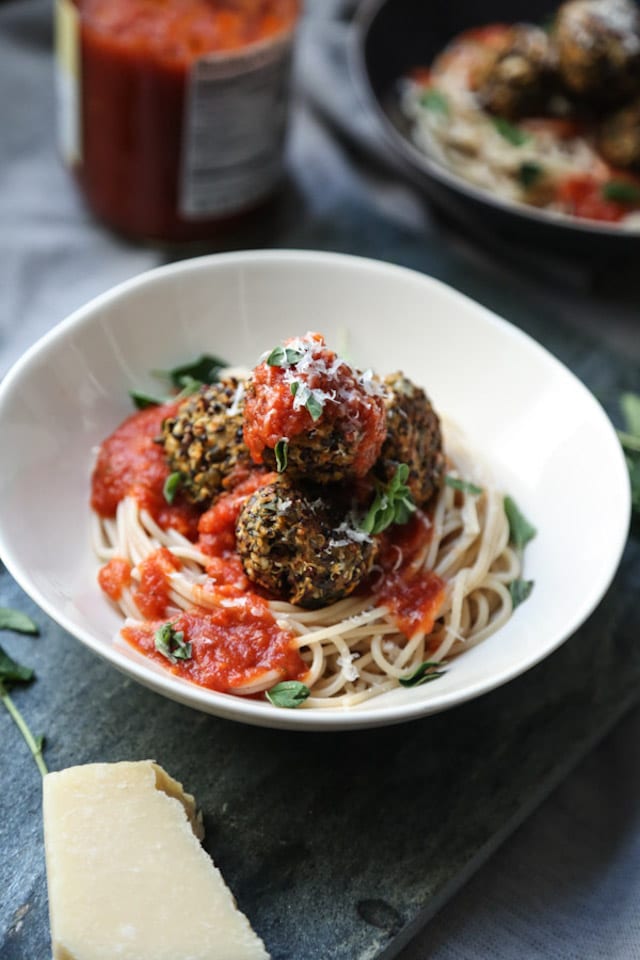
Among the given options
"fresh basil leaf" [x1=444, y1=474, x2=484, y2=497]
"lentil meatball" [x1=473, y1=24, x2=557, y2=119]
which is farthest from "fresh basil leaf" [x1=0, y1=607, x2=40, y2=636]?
"lentil meatball" [x1=473, y1=24, x2=557, y2=119]

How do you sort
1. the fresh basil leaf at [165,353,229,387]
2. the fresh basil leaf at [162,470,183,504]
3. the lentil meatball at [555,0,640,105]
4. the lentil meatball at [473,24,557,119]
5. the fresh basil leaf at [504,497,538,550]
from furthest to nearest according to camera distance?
the lentil meatball at [473,24,557,119] < the lentil meatball at [555,0,640,105] < the fresh basil leaf at [165,353,229,387] < the fresh basil leaf at [504,497,538,550] < the fresh basil leaf at [162,470,183,504]

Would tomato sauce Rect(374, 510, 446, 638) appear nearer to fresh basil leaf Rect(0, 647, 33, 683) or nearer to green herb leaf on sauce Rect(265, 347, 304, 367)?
green herb leaf on sauce Rect(265, 347, 304, 367)

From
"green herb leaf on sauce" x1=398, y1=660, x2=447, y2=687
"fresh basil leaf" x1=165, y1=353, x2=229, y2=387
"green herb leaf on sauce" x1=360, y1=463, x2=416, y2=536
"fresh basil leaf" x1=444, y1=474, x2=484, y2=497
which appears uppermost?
"green herb leaf on sauce" x1=360, y1=463, x2=416, y2=536

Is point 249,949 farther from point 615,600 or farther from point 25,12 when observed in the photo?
point 25,12

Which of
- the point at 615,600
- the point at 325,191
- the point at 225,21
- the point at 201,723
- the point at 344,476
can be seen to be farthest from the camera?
the point at 325,191

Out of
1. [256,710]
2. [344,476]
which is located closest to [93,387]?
[344,476]

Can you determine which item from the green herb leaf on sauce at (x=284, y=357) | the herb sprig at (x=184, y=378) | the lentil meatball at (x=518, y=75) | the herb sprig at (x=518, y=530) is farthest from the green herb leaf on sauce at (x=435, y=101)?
the green herb leaf on sauce at (x=284, y=357)

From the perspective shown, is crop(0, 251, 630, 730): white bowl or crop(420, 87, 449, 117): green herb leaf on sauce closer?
crop(0, 251, 630, 730): white bowl
